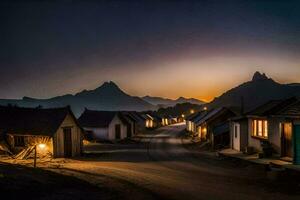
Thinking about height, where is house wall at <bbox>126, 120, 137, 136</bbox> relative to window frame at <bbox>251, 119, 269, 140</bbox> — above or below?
below

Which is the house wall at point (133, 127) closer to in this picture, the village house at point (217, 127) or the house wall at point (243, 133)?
the village house at point (217, 127)

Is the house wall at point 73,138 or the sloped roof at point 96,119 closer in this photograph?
the house wall at point 73,138

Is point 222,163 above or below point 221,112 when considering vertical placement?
below

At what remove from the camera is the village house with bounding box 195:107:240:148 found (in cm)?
4441

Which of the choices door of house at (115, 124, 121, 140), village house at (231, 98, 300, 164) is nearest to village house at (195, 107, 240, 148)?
village house at (231, 98, 300, 164)

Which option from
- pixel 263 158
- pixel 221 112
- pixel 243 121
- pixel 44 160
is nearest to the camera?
pixel 263 158

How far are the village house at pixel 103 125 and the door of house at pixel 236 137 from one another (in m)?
27.7

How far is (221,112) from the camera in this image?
53656mm

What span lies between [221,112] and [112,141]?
19722 millimetres

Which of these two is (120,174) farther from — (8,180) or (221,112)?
(221,112)

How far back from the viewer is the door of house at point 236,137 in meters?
35.8

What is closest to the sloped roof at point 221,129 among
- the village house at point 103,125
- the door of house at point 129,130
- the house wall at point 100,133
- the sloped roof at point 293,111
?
the sloped roof at point 293,111

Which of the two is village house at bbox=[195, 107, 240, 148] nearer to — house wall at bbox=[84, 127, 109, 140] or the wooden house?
house wall at bbox=[84, 127, 109, 140]

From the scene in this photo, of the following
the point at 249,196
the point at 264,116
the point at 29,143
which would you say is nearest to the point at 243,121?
the point at 264,116
